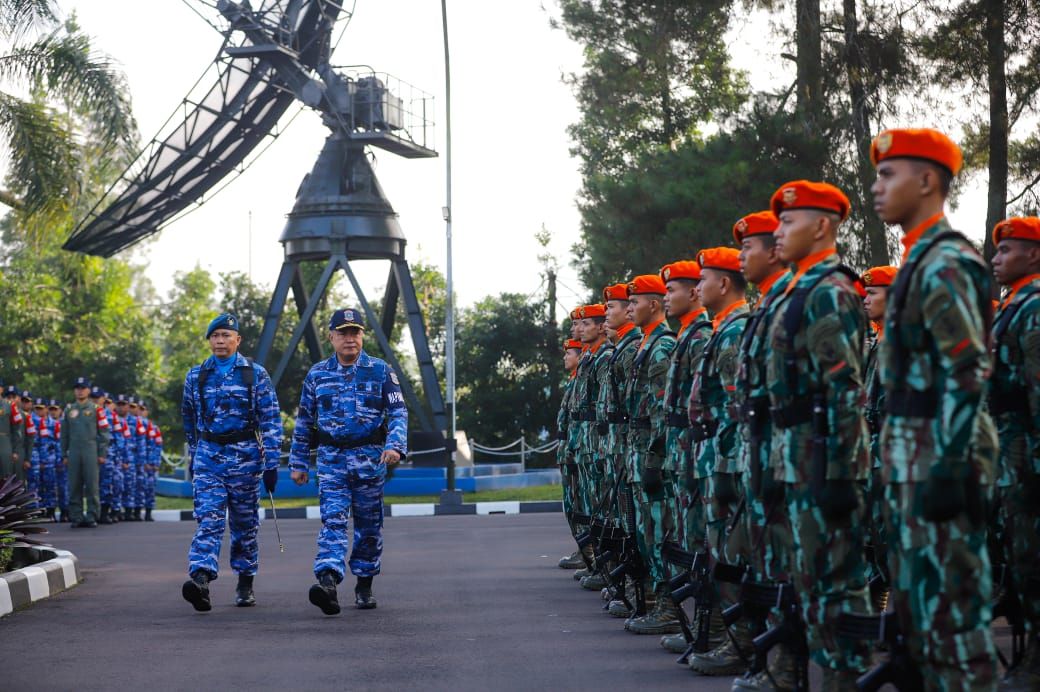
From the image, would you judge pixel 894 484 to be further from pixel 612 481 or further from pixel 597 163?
pixel 597 163

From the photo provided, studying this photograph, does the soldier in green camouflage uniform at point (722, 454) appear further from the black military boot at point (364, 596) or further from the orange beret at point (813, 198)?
the black military boot at point (364, 596)

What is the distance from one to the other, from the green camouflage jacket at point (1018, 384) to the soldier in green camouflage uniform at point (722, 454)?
4.09 ft

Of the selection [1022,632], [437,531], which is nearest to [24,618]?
[1022,632]

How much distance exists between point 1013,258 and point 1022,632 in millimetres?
1838

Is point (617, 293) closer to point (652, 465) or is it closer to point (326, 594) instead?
point (652, 465)

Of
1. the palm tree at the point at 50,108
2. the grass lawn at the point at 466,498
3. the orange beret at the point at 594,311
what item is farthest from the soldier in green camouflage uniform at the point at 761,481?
the grass lawn at the point at 466,498

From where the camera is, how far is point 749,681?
21.4 feet

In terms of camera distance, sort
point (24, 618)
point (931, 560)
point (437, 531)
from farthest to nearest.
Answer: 1. point (437, 531)
2. point (24, 618)
3. point (931, 560)

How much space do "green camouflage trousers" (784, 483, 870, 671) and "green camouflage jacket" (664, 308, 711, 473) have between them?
7.91 ft

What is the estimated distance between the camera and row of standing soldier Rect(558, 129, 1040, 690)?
4.77 m

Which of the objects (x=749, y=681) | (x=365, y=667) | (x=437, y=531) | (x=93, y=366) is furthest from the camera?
(x=93, y=366)

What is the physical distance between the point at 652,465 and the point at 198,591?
3618mm

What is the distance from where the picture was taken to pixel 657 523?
903 centimetres

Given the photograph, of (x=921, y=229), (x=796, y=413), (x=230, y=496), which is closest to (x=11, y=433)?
(x=230, y=496)
